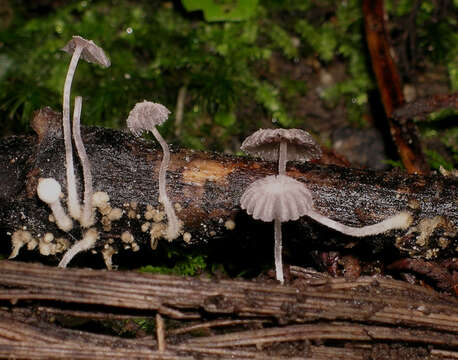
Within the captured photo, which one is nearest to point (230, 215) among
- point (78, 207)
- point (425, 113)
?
point (78, 207)

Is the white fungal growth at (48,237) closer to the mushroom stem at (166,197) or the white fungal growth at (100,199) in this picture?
the white fungal growth at (100,199)

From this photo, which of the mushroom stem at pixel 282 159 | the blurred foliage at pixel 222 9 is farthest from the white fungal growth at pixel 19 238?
the blurred foliage at pixel 222 9

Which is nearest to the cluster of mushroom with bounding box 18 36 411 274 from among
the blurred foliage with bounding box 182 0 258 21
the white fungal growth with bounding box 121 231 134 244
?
the white fungal growth with bounding box 121 231 134 244

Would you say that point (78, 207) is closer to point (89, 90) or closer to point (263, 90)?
point (89, 90)

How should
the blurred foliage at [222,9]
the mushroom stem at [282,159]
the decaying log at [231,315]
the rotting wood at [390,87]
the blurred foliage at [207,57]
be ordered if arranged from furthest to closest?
the blurred foliage at [222,9] < the blurred foliage at [207,57] < the rotting wood at [390,87] < the mushroom stem at [282,159] < the decaying log at [231,315]

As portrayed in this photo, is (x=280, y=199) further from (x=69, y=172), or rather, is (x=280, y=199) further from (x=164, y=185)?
(x=69, y=172)

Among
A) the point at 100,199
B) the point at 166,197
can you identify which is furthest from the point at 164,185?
the point at 100,199

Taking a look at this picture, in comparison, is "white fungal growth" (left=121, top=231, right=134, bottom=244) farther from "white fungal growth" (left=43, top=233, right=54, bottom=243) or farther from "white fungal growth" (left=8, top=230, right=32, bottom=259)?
"white fungal growth" (left=8, top=230, right=32, bottom=259)
